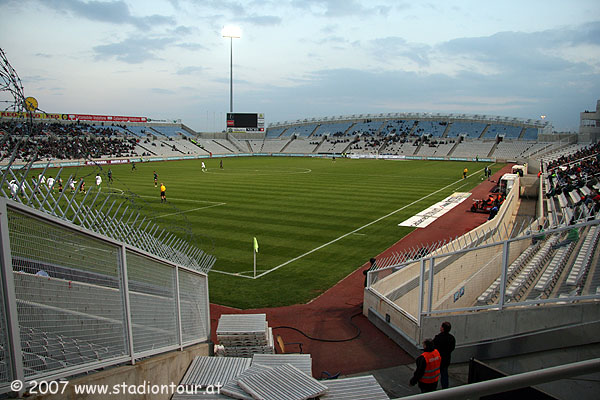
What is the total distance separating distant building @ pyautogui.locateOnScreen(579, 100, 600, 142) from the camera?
66.5 m

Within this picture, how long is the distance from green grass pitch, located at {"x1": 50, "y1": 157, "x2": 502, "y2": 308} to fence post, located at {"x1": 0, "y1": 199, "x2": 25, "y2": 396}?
5897 millimetres

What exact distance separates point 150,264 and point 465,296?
6.63 metres

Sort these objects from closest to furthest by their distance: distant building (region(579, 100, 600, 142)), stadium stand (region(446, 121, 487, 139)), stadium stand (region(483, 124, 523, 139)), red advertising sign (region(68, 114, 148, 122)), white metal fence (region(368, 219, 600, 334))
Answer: white metal fence (region(368, 219, 600, 334)) < distant building (region(579, 100, 600, 142)) < red advertising sign (region(68, 114, 148, 122)) < stadium stand (region(483, 124, 523, 139)) < stadium stand (region(446, 121, 487, 139))

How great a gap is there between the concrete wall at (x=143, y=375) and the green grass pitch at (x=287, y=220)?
12.9 feet

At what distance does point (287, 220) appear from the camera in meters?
23.1

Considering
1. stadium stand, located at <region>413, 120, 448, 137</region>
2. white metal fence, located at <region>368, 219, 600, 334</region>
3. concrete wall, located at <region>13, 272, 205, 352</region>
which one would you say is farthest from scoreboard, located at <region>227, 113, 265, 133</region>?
concrete wall, located at <region>13, 272, 205, 352</region>

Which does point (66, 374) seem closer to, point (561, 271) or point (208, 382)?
point (208, 382)

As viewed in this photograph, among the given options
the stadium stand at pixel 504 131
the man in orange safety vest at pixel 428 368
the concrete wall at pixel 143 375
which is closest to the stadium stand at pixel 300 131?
the stadium stand at pixel 504 131

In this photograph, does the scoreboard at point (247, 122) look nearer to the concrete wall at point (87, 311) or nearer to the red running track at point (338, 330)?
the red running track at point (338, 330)

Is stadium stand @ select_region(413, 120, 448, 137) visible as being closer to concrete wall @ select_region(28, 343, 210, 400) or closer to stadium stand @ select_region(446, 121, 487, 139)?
stadium stand @ select_region(446, 121, 487, 139)

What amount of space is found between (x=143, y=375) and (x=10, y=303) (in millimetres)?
1952

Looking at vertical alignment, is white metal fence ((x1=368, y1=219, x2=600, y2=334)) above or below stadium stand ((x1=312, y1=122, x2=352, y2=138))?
below

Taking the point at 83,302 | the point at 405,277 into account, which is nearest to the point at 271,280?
the point at 405,277

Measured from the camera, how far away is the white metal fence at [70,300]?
3.19 m
